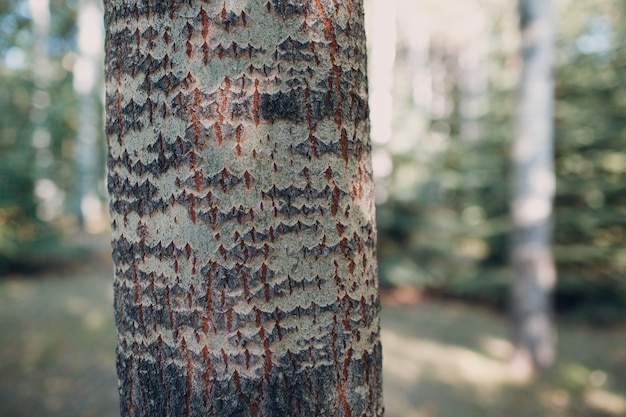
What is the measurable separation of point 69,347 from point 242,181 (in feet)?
21.5

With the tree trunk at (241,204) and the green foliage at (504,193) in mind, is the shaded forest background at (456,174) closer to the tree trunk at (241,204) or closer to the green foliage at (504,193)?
the green foliage at (504,193)

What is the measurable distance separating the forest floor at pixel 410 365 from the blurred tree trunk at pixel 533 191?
1.75 ft

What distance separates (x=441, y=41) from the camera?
25938 mm

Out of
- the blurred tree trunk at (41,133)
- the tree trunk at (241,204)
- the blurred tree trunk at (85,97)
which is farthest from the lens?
the blurred tree trunk at (85,97)

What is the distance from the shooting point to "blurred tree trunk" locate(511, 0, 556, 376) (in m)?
6.27

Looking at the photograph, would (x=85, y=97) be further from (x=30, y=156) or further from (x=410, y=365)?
(x=410, y=365)

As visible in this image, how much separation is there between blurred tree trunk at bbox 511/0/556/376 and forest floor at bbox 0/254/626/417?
1.75 feet

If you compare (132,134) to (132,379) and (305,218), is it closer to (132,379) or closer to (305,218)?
(305,218)

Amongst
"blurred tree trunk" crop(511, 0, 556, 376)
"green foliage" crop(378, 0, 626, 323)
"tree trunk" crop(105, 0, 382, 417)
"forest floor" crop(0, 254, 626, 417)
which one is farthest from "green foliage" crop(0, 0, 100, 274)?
"tree trunk" crop(105, 0, 382, 417)

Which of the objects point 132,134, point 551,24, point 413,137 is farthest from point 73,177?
point 132,134

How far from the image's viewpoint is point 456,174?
11.7m

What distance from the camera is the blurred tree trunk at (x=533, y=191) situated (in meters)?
6.27

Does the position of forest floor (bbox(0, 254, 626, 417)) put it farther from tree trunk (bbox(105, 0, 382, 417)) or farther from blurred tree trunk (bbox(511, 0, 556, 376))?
tree trunk (bbox(105, 0, 382, 417))

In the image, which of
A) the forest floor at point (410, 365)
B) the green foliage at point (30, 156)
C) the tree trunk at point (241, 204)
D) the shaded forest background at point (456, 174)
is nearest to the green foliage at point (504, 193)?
the shaded forest background at point (456, 174)
